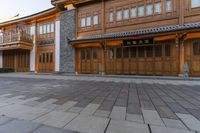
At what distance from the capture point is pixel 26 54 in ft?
52.2

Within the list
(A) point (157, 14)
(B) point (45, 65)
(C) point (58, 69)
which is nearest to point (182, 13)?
(A) point (157, 14)

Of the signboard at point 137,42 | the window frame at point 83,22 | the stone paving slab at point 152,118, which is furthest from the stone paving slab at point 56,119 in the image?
the window frame at point 83,22

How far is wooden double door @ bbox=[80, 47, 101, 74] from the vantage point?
11.6 metres

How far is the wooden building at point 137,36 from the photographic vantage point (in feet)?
28.7

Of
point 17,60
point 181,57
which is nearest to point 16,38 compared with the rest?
point 17,60

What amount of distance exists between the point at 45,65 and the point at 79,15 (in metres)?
6.78

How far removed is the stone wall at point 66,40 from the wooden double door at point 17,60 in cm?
590

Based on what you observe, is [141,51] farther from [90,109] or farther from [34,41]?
[34,41]

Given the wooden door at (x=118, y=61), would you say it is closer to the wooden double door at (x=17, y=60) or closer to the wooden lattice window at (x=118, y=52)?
the wooden lattice window at (x=118, y=52)

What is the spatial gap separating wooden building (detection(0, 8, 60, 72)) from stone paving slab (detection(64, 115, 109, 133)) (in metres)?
12.1

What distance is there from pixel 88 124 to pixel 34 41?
15.5 metres

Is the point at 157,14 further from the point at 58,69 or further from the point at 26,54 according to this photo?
the point at 26,54

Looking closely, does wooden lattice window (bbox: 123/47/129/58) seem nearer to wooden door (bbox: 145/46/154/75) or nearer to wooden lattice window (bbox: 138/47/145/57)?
wooden lattice window (bbox: 138/47/145/57)

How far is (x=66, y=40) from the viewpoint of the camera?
41.7ft
